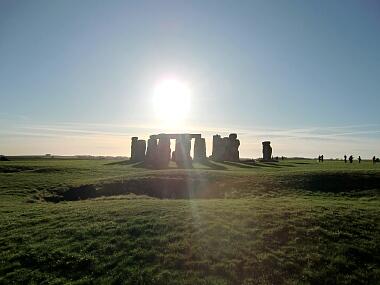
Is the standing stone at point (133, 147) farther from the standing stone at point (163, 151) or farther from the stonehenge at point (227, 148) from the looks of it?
the stonehenge at point (227, 148)

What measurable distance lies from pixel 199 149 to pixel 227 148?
6.12 meters

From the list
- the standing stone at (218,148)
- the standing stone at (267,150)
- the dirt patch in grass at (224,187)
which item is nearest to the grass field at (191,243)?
the dirt patch in grass at (224,187)

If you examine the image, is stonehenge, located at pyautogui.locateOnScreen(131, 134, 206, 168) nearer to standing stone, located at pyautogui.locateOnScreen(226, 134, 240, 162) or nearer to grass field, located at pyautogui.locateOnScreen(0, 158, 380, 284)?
standing stone, located at pyautogui.locateOnScreen(226, 134, 240, 162)

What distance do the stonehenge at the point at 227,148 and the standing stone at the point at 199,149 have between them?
3.69 meters

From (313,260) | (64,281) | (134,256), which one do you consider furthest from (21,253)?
(313,260)

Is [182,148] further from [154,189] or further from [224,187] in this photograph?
[224,187]

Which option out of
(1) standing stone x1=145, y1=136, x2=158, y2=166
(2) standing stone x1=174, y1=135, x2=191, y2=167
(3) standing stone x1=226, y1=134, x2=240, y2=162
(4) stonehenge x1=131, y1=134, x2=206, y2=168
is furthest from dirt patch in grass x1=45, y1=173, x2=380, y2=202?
(3) standing stone x1=226, y1=134, x2=240, y2=162

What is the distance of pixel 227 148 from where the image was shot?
80.0m

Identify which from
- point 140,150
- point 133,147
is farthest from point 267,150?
point 133,147

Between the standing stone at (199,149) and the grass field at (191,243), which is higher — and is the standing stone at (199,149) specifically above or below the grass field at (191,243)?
above

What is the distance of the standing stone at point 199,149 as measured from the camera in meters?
79.7

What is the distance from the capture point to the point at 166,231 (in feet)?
72.1

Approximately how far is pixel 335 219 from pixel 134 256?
1297 centimetres

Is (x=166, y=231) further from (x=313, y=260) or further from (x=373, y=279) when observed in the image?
(x=373, y=279)
